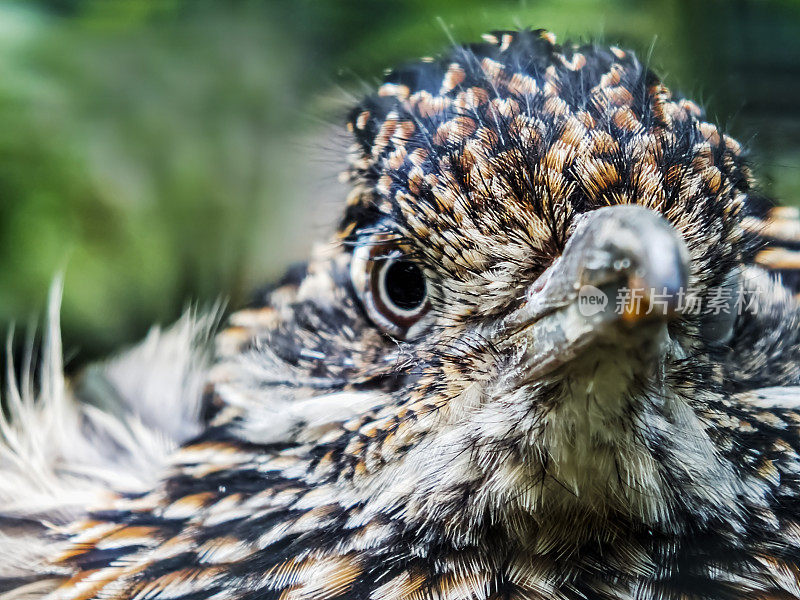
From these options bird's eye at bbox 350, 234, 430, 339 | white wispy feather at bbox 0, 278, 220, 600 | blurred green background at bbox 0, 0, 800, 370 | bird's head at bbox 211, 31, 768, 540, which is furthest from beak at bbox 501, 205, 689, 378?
white wispy feather at bbox 0, 278, 220, 600

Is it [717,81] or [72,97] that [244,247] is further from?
[717,81]

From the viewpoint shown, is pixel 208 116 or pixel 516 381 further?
pixel 208 116

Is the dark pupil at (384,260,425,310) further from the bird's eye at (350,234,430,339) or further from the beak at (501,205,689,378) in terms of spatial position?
the beak at (501,205,689,378)

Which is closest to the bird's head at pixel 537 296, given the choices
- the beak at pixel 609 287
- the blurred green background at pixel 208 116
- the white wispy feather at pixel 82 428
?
the beak at pixel 609 287

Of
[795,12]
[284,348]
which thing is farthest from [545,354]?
[795,12]

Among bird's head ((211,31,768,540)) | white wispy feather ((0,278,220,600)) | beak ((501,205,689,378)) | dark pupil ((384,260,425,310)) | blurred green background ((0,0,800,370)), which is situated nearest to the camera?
beak ((501,205,689,378))

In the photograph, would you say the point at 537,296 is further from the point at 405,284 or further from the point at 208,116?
the point at 208,116

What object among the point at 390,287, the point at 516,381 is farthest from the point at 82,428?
the point at 516,381

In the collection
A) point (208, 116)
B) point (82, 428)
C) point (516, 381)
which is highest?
point (208, 116)
